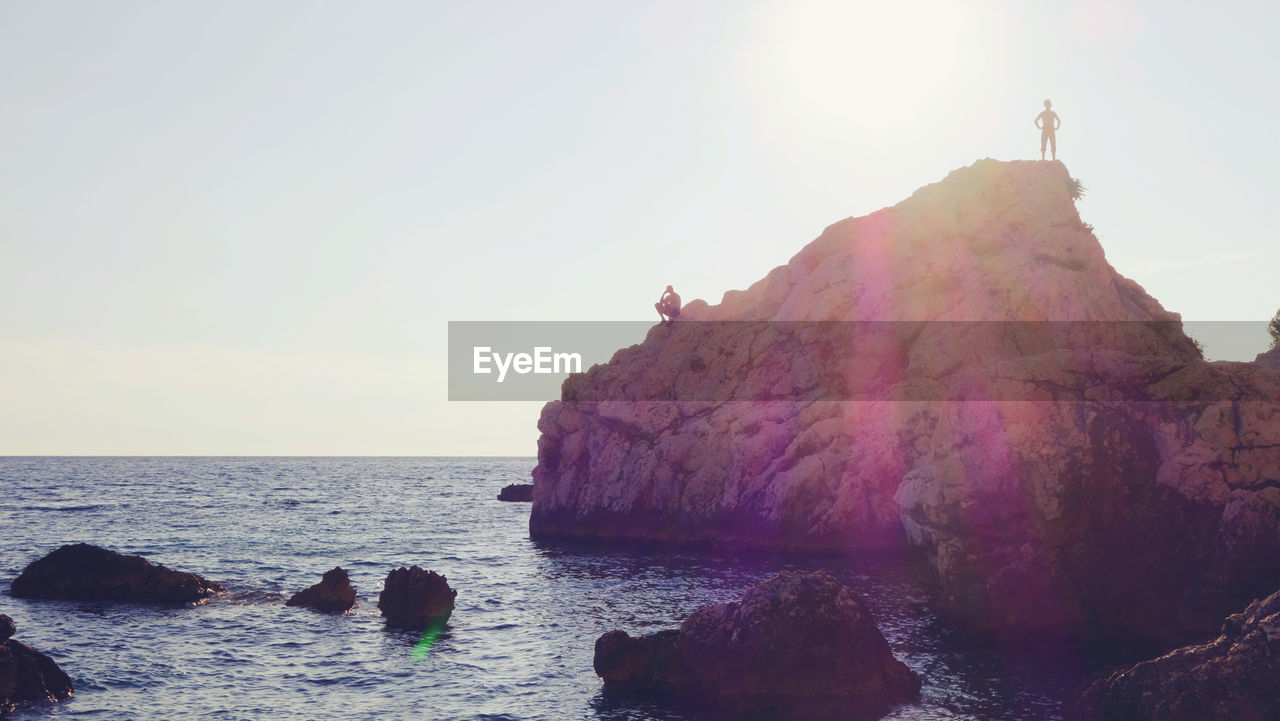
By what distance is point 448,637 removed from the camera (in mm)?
28859

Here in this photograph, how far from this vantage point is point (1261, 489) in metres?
24.4

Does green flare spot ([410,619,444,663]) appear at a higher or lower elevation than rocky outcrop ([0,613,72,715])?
lower

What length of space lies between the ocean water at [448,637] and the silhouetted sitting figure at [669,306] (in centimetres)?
1751

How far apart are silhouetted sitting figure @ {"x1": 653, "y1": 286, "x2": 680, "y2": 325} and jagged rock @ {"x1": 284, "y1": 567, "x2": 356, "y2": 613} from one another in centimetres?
3197

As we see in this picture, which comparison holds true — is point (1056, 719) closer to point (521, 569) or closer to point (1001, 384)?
point (1001, 384)

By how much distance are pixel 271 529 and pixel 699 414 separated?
32.8 m

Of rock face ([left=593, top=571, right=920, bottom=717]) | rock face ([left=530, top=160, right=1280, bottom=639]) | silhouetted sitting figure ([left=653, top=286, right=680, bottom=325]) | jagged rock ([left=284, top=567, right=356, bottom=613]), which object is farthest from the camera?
silhouetted sitting figure ([left=653, top=286, right=680, bottom=325])

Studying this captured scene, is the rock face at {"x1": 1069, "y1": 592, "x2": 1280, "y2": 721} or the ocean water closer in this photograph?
the rock face at {"x1": 1069, "y1": 592, "x2": 1280, "y2": 721}

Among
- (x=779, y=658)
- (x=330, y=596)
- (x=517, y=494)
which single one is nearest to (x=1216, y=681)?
(x=779, y=658)

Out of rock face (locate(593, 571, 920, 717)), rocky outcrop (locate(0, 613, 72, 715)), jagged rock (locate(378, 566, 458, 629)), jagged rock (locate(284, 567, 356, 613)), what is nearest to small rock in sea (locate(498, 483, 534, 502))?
jagged rock (locate(284, 567, 356, 613))

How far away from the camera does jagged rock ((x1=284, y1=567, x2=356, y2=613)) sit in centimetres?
3316

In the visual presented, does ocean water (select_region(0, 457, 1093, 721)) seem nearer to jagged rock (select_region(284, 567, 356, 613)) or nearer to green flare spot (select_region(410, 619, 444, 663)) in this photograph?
green flare spot (select_region(410, 619, 444, 663))

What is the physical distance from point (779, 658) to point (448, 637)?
40.3 ft

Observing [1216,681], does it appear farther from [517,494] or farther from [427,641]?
[517,494]
